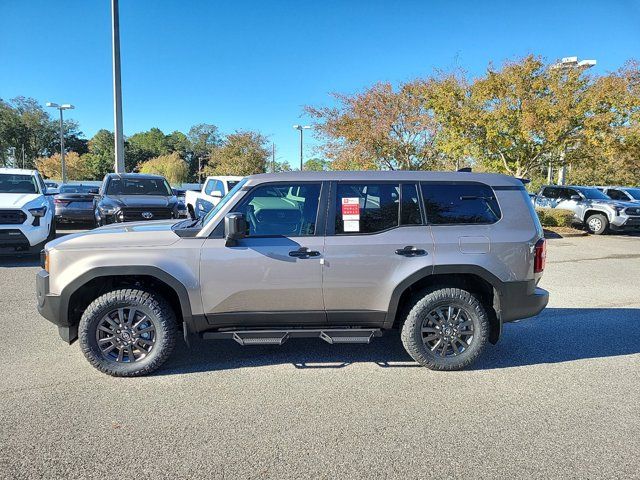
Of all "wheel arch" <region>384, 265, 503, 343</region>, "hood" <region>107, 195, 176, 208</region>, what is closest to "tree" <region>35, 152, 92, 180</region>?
"hood" <region>107, 195, 176, 208</region>

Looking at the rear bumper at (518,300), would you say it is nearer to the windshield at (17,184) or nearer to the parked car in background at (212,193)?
the parked car in background at (212,193)

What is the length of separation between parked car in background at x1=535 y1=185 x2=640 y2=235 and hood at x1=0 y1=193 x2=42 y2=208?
17.3 meters

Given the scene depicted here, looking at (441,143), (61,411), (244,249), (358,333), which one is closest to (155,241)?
(244,249)

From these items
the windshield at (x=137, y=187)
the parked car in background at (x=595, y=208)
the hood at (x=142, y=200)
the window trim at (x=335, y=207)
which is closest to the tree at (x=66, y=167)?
the windshield at (x=137, y=187)

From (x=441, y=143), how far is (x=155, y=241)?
1657 cm

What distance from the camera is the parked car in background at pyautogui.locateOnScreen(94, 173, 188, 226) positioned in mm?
11195

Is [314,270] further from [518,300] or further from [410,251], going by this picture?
[518,300]

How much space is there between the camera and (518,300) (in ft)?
13.8

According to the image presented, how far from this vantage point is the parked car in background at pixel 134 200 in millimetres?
11195

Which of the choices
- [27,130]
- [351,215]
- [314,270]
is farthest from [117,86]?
[27,130]

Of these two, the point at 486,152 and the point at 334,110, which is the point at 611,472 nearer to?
the point at 486,152

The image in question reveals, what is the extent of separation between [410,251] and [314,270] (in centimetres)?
85

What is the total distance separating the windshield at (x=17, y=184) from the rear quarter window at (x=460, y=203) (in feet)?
30.8

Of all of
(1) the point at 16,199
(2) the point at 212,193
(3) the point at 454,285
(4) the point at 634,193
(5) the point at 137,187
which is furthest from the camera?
(4) the point at 634,193
